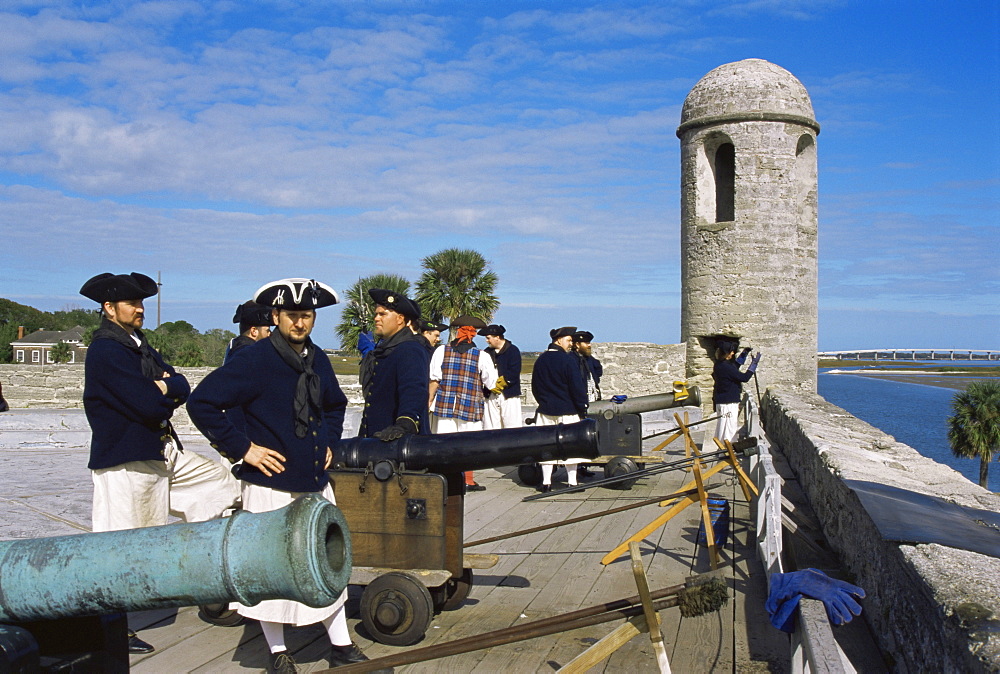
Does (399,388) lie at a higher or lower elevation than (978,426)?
higher

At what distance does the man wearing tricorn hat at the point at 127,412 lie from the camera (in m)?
4.20

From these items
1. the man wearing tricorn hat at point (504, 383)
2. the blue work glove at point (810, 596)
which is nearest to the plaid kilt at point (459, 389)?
the man wearing tricorn hat at point (504, 383)

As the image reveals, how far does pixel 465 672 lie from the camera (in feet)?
12.8

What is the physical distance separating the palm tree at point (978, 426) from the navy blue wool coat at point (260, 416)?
2791 cm

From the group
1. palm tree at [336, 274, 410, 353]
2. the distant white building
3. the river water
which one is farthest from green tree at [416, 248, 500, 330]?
the distant white building

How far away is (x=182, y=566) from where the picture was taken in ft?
6.57

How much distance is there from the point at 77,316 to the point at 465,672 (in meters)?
98.2

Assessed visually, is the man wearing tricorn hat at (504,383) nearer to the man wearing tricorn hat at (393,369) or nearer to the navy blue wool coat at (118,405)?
the man wearing tricorn hat at (393,369)

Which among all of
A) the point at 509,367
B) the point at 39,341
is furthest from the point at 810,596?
the point at 39,341

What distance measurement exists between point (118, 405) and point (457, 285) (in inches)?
967

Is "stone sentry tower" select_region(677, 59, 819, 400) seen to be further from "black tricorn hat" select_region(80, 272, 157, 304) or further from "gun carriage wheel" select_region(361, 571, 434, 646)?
"black tricorn hat" select_region(80, 272, 157, 304)

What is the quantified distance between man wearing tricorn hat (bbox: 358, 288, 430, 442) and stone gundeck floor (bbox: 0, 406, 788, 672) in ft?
3.48

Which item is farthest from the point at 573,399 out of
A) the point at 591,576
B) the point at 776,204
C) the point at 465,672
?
the point at 776,204

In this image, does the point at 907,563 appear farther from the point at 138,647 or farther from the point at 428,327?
the point at 428,327
